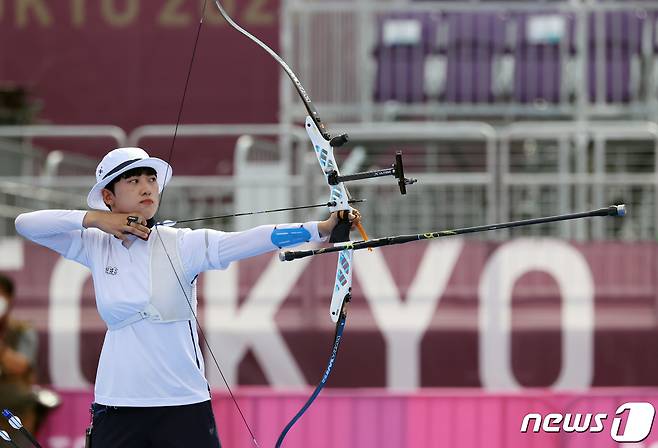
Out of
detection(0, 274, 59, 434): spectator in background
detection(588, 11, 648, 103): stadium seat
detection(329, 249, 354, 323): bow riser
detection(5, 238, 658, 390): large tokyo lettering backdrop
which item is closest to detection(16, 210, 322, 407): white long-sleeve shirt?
detection(329, 249, 354, 323): bow riser

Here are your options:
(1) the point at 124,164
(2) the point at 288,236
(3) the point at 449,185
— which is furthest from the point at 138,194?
(3) the point at 449,185

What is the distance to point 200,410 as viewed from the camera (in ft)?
14.9

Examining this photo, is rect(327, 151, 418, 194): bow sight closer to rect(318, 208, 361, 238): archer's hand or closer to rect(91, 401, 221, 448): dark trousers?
rect(318, 208, 361, 238): archer's hand

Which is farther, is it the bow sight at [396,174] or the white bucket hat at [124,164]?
the white bucket hat at [124,164]

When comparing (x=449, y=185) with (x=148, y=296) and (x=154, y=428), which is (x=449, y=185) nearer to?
(x=148, y=296)

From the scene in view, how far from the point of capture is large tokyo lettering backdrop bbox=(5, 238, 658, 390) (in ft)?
29.5

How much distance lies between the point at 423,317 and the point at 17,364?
2588mm

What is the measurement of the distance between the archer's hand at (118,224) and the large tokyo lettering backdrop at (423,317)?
438cm

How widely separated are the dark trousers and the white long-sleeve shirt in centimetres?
3

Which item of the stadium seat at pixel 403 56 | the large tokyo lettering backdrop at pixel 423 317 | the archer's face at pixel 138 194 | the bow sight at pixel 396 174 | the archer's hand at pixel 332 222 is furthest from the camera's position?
the stadium seat at pixel 403 56

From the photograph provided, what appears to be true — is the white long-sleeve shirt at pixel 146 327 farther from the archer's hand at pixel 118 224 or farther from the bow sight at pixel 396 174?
the bow sight at pixel 396 174

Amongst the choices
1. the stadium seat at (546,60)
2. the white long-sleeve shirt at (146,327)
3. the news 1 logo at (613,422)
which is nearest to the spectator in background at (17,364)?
the news 1 logo at (613,422)

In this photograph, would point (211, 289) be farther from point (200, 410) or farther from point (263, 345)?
point (200, 410)

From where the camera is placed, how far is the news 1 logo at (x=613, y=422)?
636cm
